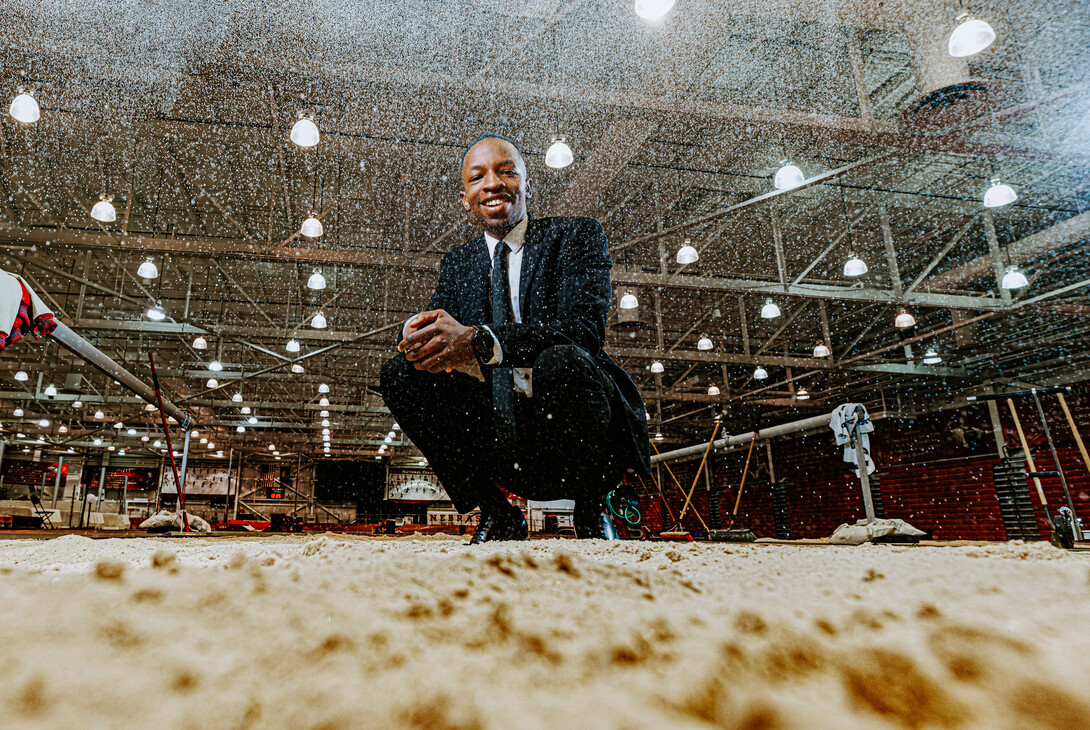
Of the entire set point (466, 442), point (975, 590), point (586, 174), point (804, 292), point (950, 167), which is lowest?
point (975, 590)

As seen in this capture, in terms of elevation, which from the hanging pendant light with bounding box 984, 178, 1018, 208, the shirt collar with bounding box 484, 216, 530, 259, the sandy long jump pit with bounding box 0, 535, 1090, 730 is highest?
the hanging pendant light with bounding box 984, 178, 1018, 208

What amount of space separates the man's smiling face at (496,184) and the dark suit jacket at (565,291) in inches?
2.9

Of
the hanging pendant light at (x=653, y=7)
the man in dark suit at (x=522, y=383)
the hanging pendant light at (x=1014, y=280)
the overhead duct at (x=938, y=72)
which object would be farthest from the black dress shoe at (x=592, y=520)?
the hanging pendant light at (x=1014, y=280)

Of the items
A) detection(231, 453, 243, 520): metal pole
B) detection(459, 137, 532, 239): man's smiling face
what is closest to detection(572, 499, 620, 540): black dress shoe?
detection(459, 137, 532, 239): man's smiling face

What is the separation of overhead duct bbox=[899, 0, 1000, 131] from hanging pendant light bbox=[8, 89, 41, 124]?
21.9ft

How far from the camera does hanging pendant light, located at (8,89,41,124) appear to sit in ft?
14.4

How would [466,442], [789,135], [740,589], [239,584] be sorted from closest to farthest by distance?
[239,584]
[740,589]
[466,442]
[789,135]

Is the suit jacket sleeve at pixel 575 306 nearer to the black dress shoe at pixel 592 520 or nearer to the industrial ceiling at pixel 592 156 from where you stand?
the black dress shoe at pixel 592 520

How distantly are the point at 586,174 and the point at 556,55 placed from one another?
1150mm

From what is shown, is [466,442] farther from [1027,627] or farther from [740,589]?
[1027,627]

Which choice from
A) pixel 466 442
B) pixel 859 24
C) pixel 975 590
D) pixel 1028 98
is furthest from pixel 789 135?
pixel 975 590

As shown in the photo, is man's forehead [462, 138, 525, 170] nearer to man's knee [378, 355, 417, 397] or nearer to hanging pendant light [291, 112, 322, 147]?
man's knee [378, 355, 417, 397]

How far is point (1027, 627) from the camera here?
347 mm

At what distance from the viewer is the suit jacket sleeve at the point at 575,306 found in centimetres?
136
